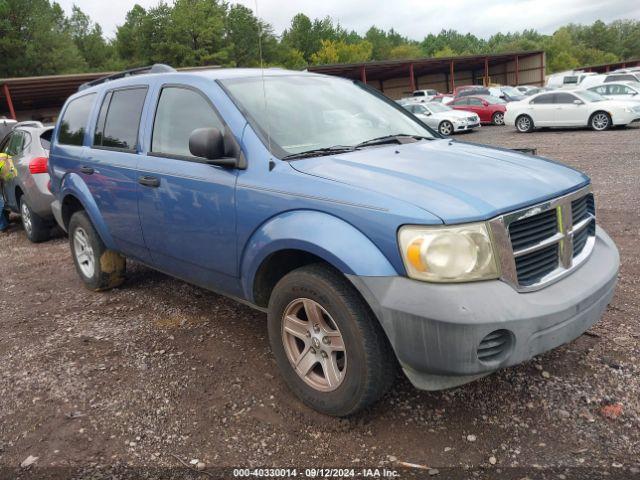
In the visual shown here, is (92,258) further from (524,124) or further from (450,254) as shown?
(524,124)

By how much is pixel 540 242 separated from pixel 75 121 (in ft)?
14.0

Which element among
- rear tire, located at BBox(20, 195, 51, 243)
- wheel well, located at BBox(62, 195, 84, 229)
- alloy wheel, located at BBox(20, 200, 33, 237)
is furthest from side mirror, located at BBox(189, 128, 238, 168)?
alloy wheel, located at BBox(20, 200, 33, 237)

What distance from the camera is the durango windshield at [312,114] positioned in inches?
124

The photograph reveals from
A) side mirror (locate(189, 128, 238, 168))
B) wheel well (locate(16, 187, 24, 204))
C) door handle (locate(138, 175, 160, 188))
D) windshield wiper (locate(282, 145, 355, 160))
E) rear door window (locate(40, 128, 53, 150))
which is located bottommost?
wheel well (locate(16, 187, 24, 204))

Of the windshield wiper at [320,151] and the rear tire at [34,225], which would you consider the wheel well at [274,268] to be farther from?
the rear tire at [34,225]

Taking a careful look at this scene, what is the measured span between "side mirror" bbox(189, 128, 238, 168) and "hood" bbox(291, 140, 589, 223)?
0.45 meters

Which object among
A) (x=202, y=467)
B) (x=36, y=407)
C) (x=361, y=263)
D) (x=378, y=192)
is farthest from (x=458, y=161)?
(x=36, y=407)

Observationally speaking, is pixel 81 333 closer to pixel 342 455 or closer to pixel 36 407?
pixel 36 407

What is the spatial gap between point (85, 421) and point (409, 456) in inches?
70.2

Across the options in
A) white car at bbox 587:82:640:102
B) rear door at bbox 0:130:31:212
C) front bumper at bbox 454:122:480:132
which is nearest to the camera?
rear door at bbox 0:130:31:212

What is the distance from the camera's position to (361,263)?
241cm

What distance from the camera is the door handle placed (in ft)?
11.8

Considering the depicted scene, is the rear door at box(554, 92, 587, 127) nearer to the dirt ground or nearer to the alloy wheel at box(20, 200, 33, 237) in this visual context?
the dirt ground

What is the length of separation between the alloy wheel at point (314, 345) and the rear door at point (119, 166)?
163cm
